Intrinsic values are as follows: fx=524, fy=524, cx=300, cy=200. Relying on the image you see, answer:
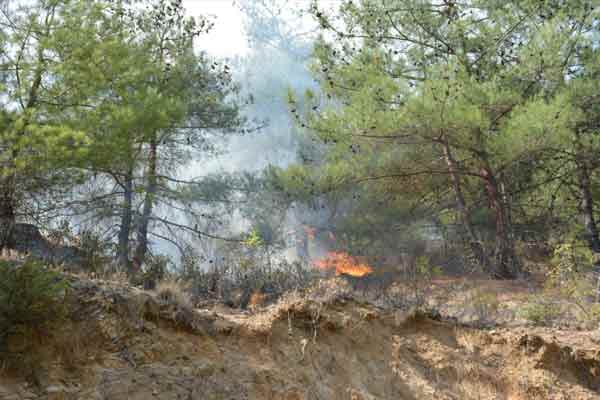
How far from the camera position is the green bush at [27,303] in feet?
12.3

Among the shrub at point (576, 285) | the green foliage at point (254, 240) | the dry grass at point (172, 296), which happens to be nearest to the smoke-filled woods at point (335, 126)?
the green foliage at point (254, 240)

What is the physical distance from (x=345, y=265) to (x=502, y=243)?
Answer: 22.2 feet

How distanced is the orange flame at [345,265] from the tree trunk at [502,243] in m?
5.47

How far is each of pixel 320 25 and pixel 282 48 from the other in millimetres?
43333

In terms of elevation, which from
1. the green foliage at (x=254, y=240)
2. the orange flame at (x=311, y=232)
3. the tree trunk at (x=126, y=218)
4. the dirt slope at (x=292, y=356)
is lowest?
the dirt slope at (x=292, y=356)

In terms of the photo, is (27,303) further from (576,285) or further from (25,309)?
(576,285)

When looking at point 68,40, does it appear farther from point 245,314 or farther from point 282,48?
point 282,48

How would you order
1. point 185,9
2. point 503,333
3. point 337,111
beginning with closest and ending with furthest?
point 503,333
point 337,111
point 185,9

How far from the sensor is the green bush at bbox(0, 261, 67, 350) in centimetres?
375


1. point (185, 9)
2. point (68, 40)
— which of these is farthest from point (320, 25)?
point (68, 40)

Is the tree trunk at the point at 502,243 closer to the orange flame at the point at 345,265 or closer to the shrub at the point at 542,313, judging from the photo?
the shrub at the point at 542,313

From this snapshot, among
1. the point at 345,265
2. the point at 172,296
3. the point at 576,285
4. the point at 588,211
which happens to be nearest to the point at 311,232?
the point at 345,265

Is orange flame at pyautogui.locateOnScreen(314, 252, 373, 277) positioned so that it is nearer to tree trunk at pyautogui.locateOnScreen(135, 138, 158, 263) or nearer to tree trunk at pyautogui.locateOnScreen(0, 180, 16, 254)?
tree trunk at pyautogui.locateOnScreen(135, 138, 158, 263)

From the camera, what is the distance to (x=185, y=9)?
15.2m
